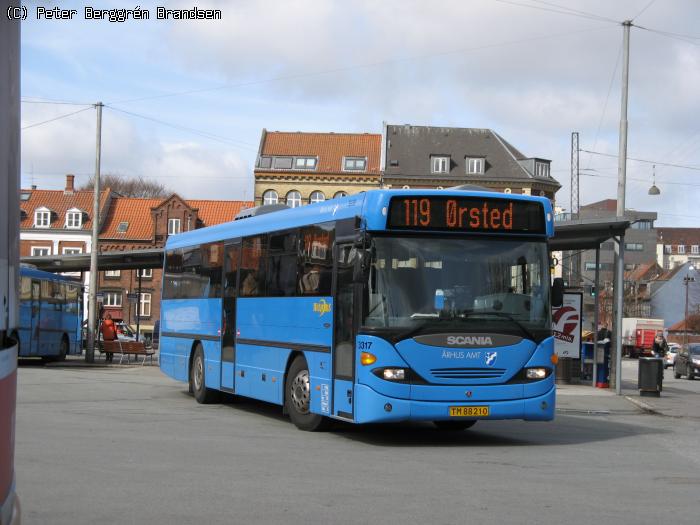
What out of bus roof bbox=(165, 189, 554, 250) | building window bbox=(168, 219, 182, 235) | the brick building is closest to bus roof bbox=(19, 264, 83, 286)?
bus roof bbox=(165, 189, 554, 250)

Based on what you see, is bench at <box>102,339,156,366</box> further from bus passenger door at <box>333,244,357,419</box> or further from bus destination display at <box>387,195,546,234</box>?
bus destination display at <box>387,195,546,234</box>

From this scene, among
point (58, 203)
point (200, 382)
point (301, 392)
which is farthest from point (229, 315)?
point (58, 203)

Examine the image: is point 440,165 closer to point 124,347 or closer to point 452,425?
point 124,347

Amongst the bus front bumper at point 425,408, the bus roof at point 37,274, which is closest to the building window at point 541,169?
the bus roof at point 37,274

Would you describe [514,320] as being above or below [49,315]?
above

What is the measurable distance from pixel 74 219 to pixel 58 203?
2.49 meters

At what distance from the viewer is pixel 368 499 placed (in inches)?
350

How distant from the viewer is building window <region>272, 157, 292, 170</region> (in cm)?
8531

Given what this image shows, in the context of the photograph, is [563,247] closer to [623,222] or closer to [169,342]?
[623,222]

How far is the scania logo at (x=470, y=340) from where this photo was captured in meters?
12.8

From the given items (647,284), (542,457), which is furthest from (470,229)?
(647,284)

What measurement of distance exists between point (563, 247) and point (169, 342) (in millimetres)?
12398

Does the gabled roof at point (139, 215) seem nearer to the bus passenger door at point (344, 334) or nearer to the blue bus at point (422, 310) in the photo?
the blue bus at point (422, 310)

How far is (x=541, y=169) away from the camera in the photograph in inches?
3393
